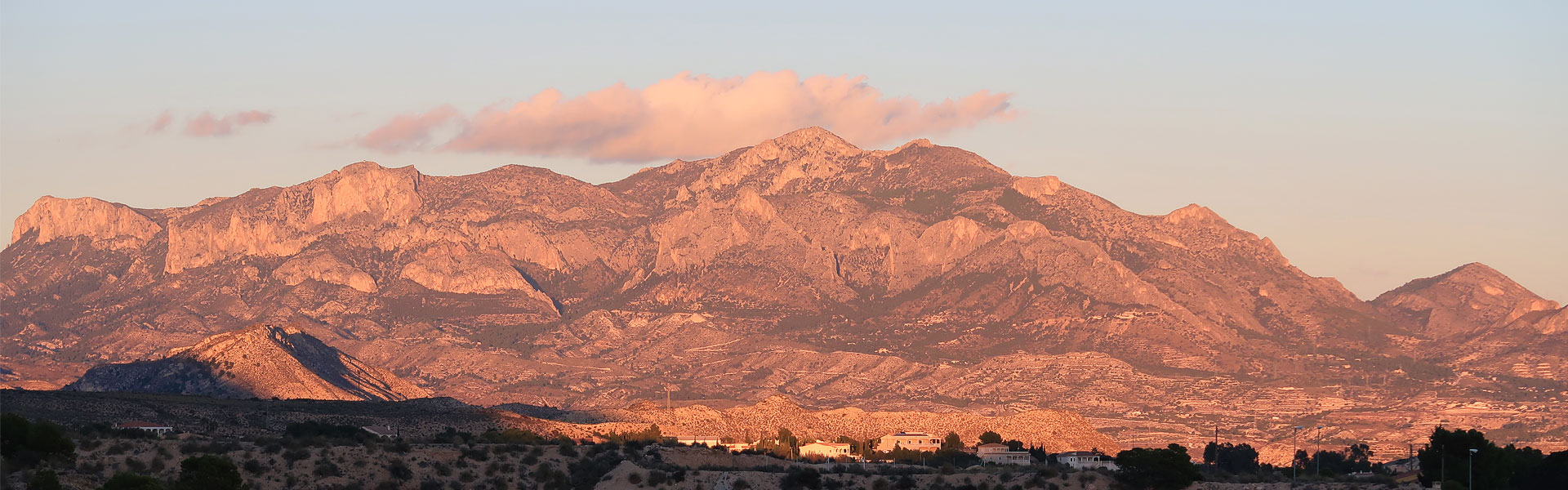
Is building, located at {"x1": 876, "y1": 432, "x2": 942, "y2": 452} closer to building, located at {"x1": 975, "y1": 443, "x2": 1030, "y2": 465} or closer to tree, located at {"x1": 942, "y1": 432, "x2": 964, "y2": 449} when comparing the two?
tree, located at {"x1": 942, "y1": 432, "x2": 964, "y2": 449}

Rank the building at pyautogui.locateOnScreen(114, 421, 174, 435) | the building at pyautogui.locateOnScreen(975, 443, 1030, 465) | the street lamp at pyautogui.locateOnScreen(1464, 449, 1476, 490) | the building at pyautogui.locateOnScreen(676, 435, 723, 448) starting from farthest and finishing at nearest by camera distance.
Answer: the building at pyautogui.locateOnScreen(676, 435, 723, 448), the building at pyautogui.locateOnScreen(975, 443, 1030, 465), the building at pyautogui.locateOnScreen(114, 421, 174, 435), the street lamp at pyautogui.locateOnScreen(1464, 449, 1476, 490)

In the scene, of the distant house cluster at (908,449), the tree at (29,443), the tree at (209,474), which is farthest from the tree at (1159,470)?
the tree at (29,443)

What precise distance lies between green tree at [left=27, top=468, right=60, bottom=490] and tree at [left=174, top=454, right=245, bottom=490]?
4763mm

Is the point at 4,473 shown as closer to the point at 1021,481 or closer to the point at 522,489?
the point at 522,489

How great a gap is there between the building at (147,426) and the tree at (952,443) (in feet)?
183

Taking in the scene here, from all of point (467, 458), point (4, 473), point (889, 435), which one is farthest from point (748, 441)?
point (4, 473)

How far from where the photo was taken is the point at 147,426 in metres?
120

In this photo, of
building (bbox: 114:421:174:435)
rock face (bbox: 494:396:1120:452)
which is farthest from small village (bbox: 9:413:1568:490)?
rock face (bbox: 494:396:1120:452)

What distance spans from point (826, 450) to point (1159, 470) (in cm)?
5077

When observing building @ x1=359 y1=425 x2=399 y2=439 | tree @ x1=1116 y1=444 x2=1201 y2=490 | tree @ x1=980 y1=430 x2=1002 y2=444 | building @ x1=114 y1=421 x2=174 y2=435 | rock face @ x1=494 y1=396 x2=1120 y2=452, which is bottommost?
tree @ x1=1116 y1=444 x2=1201 y2=490

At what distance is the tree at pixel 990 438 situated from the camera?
155 metres

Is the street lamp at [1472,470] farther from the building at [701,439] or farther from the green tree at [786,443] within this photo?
the building at [701,439]

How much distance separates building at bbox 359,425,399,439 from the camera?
119912mm

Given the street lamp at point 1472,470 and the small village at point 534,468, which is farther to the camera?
the street lamp at point 1472,470
